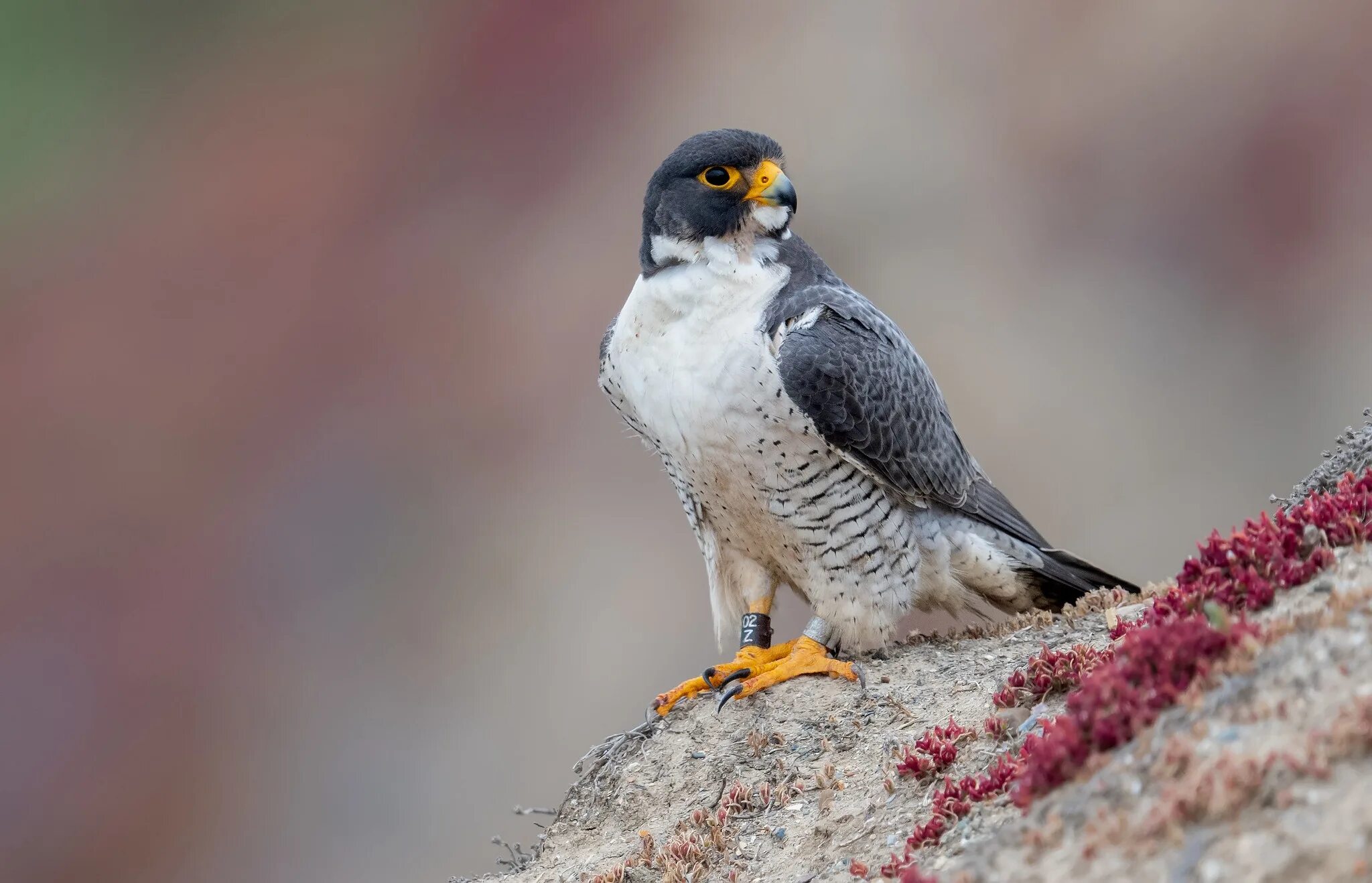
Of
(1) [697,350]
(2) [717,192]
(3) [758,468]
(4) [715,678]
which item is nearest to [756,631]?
(4) [715,678]

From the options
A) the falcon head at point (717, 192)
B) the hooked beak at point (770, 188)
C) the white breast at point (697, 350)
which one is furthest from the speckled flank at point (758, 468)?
the hooked beak at point (770, 188)

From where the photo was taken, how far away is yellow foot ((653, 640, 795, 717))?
4.02 meters

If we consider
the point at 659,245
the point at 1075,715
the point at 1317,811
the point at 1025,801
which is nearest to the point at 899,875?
the point at 1025,801

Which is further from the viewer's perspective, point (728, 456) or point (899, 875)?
point (728, 456)

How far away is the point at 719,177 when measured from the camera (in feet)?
12.8

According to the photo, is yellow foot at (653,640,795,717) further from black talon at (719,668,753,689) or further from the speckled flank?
the speckled flank

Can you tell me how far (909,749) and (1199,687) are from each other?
3.19 feet

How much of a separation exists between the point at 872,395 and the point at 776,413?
349mm

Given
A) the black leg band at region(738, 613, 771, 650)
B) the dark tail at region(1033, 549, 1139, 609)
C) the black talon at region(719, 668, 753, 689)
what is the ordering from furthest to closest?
the dark tail at region(1033, 549, 1139, 609)
the black leg band at region(738, 613, 771, 650)
the black talon at region(719, 668, 753, 689)

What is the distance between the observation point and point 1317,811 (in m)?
1.80

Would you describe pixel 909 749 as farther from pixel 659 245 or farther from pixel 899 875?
pixel 659 245

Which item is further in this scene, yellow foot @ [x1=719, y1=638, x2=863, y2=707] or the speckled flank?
yellow foot @ [x1=719, y1=638, x2=863, y2=707]

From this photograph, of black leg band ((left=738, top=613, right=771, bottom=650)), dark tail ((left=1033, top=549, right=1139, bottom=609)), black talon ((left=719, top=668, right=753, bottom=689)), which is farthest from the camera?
dark tail ((left=1033, top=549, right=1139, bottom=609))

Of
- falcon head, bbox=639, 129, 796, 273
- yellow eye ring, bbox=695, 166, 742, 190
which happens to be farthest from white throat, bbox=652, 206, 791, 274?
yellow eye ring, bbox=695, 166, 742, 190
